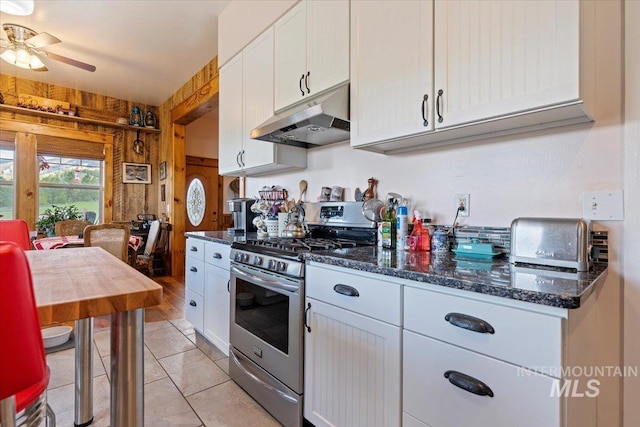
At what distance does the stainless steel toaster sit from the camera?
1.07 metres

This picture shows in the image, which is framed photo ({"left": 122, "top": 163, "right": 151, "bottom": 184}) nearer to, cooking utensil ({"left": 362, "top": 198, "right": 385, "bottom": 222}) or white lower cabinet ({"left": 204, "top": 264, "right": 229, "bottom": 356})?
white lower cabinet ({"left": 204, "top": 264, "right": 229, "bottom": 356})

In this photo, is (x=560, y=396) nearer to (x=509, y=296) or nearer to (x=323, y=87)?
(x=509, y=296)

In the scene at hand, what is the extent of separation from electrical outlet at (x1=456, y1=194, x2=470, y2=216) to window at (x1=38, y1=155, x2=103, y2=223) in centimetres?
547

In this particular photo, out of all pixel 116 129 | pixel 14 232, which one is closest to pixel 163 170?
pixel 116 129

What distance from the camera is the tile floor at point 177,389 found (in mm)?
1641

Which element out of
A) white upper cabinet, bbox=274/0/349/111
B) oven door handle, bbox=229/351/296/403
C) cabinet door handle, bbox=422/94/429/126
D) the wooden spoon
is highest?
white upper cabinet, bbox=274/0/349/111

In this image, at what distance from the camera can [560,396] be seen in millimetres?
762

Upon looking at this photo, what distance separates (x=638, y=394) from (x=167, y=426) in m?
1.98

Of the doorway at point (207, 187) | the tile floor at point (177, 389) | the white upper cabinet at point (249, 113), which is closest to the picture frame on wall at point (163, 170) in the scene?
the doorway at point (207, 187)

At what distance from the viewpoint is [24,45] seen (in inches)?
113

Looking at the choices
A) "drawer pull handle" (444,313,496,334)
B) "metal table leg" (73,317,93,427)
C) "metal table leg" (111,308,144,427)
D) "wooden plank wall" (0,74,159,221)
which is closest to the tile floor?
"metal table leg" (73,317,93,427)

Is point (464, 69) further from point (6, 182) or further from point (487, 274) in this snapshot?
point (6, 182)

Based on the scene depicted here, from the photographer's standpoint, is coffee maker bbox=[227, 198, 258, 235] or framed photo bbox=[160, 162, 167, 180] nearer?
coffee maker bbox=[227, 198, 258, 235]

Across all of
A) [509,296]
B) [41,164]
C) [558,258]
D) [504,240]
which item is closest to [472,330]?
[509,296]
